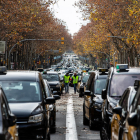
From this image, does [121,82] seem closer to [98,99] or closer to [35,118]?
[98,99]

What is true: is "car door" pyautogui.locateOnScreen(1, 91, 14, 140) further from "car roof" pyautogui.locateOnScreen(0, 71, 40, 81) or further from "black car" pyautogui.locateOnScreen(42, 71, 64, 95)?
"black car" pyautogui.locateOnScreen(42, 71, 64, 95)

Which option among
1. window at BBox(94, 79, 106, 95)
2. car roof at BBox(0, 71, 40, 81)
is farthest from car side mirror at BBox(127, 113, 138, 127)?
window at BBox(94, 79, 106, 95)

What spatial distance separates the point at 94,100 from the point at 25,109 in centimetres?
387

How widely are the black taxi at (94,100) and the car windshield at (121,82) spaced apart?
4.14 feet

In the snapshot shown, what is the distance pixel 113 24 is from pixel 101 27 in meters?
3.28

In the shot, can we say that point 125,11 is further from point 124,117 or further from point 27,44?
point 124,117

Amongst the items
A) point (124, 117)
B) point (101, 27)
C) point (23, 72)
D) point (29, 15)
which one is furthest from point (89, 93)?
point (101, 27)

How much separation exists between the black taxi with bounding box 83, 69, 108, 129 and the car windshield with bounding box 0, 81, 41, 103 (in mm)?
2785

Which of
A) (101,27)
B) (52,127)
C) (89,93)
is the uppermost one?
(101,27)

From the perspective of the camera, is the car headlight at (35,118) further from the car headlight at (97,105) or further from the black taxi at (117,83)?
the car headlight at (97,105)

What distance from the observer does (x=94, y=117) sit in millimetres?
11406

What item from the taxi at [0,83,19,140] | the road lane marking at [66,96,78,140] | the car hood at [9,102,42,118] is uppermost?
the taxi at [0,83,19,140]

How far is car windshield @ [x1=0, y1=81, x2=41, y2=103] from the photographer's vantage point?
8.88 m

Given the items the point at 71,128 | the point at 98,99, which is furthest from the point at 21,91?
the point at 71,128
